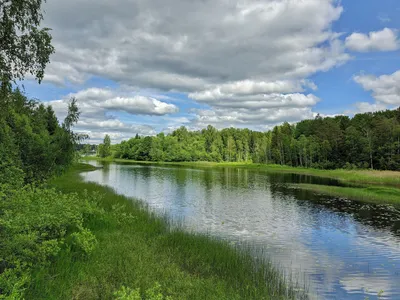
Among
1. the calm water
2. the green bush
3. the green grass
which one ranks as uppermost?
the green bush

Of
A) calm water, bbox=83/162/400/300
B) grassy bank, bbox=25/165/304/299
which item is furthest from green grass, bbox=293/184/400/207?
grassy bank, bbox=25/165/304/299

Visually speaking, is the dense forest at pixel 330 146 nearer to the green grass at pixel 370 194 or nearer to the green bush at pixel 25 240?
the green grass at pixel 370 194

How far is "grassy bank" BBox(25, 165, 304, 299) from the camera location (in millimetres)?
8102

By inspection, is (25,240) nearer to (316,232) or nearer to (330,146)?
(316,232)

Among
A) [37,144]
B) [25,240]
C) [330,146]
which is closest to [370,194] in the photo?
[37,144]

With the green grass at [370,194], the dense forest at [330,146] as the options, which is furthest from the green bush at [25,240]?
the dense forest at [330,146]

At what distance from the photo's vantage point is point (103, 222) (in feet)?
53.6

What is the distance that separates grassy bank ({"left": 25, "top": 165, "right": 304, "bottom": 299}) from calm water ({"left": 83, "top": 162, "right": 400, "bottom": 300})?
253cm

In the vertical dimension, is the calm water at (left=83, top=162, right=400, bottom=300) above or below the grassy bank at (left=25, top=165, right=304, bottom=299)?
below

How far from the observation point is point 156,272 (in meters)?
10.2

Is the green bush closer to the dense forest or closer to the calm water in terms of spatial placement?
the calm water

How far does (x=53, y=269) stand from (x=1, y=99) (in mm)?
8008

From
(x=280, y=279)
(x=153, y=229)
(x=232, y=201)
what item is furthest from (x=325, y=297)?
(x=232, y=201)

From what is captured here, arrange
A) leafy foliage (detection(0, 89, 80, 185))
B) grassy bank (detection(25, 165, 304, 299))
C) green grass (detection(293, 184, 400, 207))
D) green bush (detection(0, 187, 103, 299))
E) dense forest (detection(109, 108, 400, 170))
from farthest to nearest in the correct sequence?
1. dense forest (detection(109, 108, 400, 170))
2. green grass (detection(293, 184, 400, 207))
3. leafy foliage (detection(0, 89, 80, 185))
4. grassy bank (detection(25, 165, 304, 299))
5. green bush (detection(0, 187, 103, 299))
